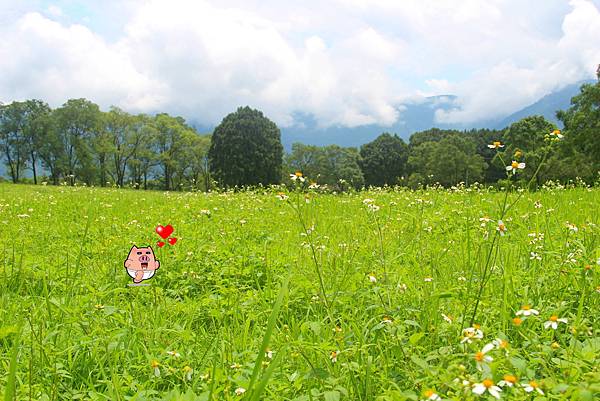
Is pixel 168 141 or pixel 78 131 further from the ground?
pixel 78 131

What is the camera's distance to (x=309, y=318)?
10.6ft

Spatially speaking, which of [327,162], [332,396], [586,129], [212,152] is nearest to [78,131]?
[212,152]

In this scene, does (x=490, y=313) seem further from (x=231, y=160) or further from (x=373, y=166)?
(x=373, y=166)

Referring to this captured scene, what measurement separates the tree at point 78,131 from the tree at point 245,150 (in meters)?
24.2

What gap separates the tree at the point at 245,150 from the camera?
51750 millimetres

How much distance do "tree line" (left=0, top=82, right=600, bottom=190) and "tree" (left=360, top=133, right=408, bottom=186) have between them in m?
0.19

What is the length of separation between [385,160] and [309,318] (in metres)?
→ 74.1

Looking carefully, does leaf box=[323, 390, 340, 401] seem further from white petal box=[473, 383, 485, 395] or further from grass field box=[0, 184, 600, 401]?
white petal box=[473, 383, 485, 395]

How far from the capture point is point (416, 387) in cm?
195

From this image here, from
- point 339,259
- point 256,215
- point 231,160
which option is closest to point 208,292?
point 339,259

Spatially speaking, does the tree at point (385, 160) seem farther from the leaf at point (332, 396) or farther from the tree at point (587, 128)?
the leaf at point (332, 396)

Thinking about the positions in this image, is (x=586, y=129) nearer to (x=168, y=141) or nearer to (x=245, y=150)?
(x=245, y=150)

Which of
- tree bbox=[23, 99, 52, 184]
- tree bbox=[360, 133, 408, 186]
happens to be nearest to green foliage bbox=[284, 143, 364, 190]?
tree bbox=[360, 133, 408, 186]

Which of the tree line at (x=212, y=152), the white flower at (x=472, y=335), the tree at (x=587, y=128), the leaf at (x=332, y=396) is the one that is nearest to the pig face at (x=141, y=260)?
the leaf at (x=332, y=396)
